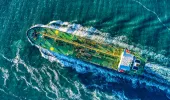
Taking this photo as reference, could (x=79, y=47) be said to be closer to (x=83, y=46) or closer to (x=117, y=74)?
(x=83, y=46)

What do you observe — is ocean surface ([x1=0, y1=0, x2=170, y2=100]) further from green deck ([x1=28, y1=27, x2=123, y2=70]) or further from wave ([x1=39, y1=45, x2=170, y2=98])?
green deck ([x1=28, y1=27, x2=123, y2=70])

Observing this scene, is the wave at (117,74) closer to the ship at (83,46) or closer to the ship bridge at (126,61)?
the ship at (83,46)

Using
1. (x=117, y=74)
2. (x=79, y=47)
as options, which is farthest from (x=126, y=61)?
(x=79, y=47)

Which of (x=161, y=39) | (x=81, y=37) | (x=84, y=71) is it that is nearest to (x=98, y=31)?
(x=81, y=37)

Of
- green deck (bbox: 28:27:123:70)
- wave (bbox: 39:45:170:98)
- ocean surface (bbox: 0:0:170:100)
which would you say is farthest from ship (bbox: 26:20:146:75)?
ocean surface (bbox: 0:0:170:100)

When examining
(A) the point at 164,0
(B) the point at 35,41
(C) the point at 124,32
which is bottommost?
(B) the point at 35,41

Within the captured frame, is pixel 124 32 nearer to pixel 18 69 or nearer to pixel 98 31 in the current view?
pixel 98 31
